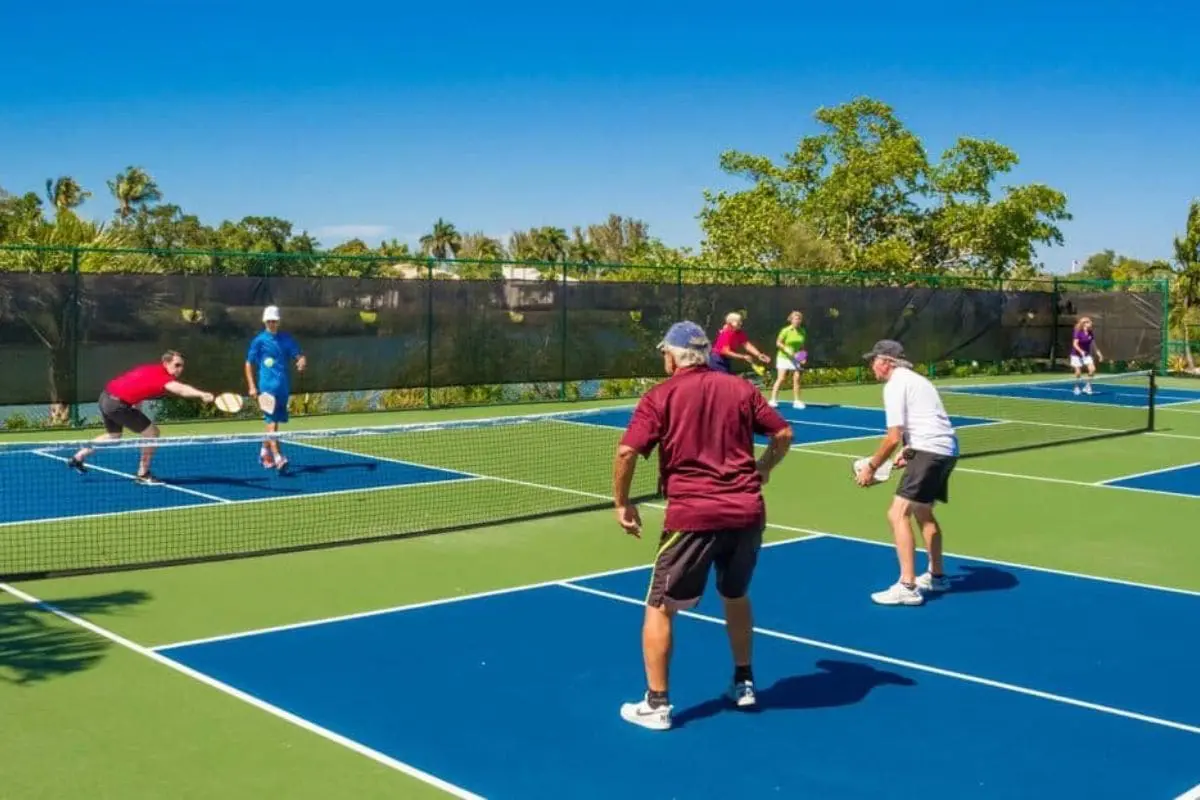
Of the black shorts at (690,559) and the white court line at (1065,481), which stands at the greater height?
the black shorts at (690,559)

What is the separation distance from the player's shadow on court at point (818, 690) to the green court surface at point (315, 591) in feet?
4.41

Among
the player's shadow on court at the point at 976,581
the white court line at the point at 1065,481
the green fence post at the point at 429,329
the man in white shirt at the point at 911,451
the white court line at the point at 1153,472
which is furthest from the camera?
the green fence post at the point at 429,329

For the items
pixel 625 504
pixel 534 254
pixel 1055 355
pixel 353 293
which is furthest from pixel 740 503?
pixel 534 254

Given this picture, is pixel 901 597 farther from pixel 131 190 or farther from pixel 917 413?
pixel 131 190

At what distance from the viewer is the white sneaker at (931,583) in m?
9.58

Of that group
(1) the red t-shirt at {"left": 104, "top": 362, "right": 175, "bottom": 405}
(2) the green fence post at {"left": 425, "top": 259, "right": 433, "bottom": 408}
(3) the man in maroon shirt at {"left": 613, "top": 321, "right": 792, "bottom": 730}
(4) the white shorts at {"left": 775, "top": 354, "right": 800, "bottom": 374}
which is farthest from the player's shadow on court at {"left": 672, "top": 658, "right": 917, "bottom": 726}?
(2) the green fence post at {"left": 425, "top": 259, "right": 433, "bottom": 408}

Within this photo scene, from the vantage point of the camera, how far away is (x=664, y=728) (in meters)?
6.56

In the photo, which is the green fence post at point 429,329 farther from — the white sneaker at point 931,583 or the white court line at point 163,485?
the white sneaker at point 931,583

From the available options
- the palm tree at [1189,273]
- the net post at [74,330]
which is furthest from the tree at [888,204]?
the net post at [74,330]

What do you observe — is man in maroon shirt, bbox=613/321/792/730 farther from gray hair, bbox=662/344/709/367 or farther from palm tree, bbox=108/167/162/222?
palm tree, bbox=108/167/162/222

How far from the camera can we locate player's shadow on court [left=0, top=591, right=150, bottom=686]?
7.52 metres

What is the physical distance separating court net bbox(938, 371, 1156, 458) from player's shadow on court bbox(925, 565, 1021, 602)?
683 cm

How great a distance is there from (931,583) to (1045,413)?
15742mm

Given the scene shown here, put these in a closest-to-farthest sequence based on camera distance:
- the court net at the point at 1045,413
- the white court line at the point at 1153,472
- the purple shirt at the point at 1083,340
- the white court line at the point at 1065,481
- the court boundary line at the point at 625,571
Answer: the court boundary line at the point at 625,571 < the white court line at the point at 1065,481 < the white court line at the point at 1153,472 < the court net at the point at 1045,413 < the purple shirt at the point at 1083,340
